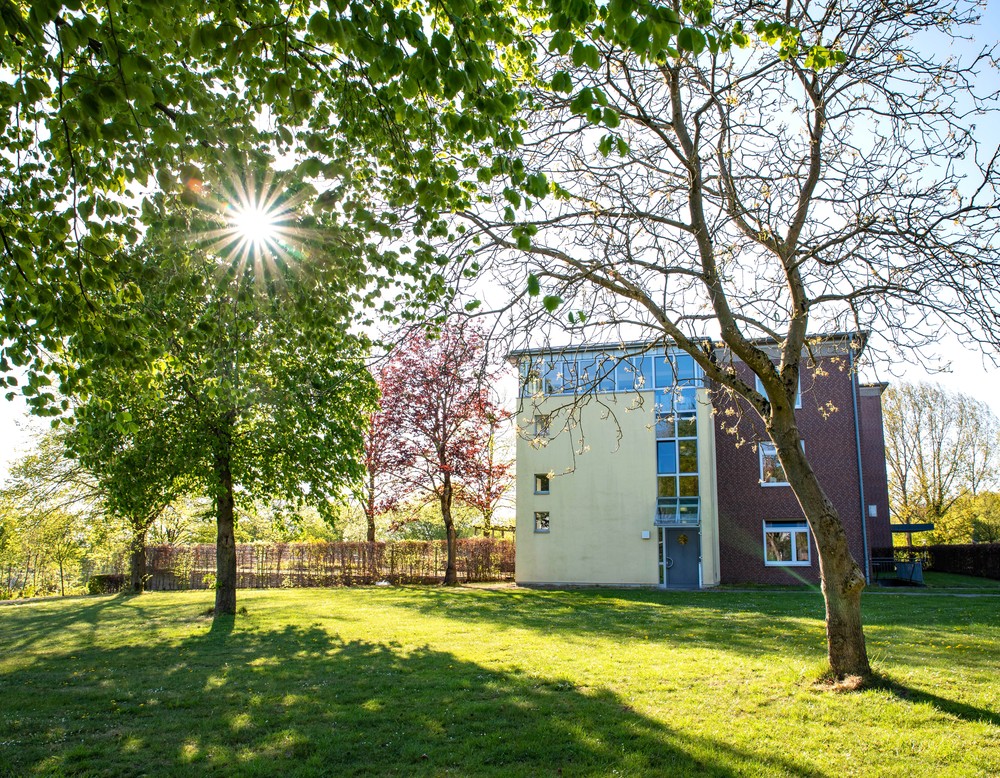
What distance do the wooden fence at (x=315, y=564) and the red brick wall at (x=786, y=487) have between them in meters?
11.1

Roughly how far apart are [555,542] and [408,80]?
2444cm

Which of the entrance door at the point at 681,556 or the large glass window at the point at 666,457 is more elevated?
the large glass window at the point at 666,457

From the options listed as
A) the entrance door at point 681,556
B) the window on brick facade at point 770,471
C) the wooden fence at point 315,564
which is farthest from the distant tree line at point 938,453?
the wooden fence at point 315,564

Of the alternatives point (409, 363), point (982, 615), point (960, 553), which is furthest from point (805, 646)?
point (960, 553)

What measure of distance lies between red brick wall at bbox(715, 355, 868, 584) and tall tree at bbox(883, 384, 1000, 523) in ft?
60.2

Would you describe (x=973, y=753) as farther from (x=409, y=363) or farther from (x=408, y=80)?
(x=409, y=363)

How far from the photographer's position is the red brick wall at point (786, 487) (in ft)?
83.8

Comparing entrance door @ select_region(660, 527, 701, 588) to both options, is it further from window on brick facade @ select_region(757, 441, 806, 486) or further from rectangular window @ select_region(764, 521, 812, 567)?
window on brick facade @ select_region(757, 441, 806, 486)

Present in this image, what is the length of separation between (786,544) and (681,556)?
13.1 ft

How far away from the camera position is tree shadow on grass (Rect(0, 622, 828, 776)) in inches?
229

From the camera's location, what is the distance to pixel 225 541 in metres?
17.3

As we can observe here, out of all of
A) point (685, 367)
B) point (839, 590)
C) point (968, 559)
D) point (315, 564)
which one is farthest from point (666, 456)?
point (839, 590)

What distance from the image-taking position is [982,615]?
604 inches

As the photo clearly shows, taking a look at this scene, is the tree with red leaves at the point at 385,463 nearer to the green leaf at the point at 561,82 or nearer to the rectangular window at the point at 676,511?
the rectangular window at the point at 676,511
